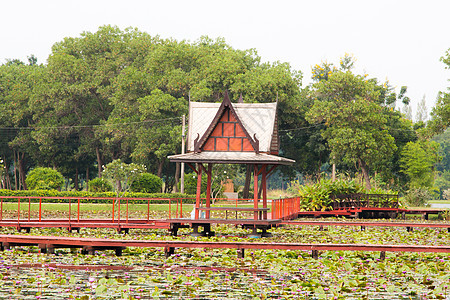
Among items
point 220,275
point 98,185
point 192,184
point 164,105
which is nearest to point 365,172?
point 192,184

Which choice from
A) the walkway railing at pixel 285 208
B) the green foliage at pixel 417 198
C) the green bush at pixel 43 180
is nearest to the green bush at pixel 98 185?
the green bush at pixel 43 180

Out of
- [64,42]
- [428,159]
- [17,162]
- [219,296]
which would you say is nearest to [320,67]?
[428,159]

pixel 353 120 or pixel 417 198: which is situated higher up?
pixel 353 120

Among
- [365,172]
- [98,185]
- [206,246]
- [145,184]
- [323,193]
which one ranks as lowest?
[206,246]

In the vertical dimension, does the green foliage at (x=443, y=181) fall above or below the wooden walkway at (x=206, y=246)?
above

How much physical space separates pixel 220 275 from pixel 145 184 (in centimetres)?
3790

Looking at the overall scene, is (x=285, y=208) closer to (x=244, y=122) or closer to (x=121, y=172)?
(x=244, y=122)

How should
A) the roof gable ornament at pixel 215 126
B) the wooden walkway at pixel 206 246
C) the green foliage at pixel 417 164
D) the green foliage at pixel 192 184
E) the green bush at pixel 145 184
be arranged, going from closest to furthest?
the wooden walkway at pixel 206 246 → the roof gable ornament at pixel 215 126 → the green bush at pixel 145 184 → the green foliage at pixel 192 184 → the green foliage at pixel 417 164

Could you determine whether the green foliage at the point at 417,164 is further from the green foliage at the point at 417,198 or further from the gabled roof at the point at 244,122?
the gabled roof at the point at 244,122

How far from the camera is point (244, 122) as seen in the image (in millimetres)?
26516

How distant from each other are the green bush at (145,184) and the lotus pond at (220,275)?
101 feet

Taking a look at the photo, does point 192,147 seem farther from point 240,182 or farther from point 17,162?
point 240,182

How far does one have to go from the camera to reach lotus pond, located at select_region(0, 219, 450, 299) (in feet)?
41.3

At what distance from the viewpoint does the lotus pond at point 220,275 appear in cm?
1260
